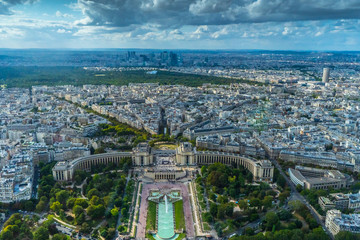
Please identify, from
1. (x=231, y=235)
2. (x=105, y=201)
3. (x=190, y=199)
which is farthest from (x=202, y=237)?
(x=105, y=201)

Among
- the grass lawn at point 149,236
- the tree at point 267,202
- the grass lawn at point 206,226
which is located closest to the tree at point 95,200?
the grass lawn at point 149,236

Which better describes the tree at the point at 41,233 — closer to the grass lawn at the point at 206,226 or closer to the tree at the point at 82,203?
the tree at the point at 82,203

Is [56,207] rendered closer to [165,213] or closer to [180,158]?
[165,213]

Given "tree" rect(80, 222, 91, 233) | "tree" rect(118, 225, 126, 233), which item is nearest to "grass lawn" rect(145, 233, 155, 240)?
"tree" rect(118, 225, 126, 233)

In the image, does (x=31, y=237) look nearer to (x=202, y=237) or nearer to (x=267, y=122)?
(x=202, y=237)

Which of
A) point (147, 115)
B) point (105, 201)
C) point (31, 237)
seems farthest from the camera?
point (147, 115)

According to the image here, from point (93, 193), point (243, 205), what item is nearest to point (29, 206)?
point (93, 193)

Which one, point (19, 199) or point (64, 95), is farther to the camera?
point (64, 95)
